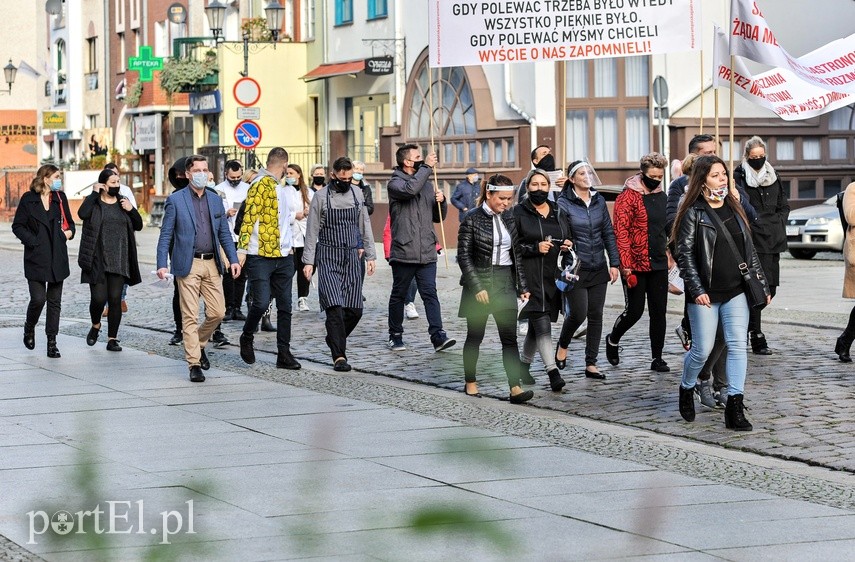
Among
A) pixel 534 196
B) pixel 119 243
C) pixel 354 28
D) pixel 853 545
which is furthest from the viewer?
pixel 354 28

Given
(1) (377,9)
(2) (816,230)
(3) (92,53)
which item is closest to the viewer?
(2) (816,230)

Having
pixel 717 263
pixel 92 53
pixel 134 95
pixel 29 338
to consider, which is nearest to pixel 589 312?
pixel 717 263

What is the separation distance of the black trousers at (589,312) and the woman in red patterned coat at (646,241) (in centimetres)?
30

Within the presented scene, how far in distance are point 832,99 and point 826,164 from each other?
16.7m

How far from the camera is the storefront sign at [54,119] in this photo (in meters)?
58.2

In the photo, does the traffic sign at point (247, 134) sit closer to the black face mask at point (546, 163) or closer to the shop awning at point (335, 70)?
the shop awning at point (335, 70)

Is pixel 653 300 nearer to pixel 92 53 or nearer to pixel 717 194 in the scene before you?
pixel 717 194

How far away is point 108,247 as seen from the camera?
48.2 ft

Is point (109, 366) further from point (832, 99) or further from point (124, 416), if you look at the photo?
point (832, 99)

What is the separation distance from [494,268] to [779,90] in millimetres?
4735

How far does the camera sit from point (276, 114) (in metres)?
41.5

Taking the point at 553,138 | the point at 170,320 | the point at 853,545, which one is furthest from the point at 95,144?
the point at 853,545

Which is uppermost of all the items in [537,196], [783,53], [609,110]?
[609,110]

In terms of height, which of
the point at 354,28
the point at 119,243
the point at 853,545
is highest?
the point at 354,28
